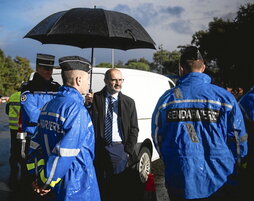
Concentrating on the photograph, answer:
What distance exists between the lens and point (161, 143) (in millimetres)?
2738

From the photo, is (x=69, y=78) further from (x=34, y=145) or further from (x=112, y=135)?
(x=112, y=135)

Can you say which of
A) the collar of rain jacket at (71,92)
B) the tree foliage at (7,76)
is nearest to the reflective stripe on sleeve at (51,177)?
the collar of rain jacket at (71,92)

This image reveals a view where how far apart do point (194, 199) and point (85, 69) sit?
4.88ft

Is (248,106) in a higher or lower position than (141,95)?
lower

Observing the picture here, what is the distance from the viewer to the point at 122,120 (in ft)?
13.2

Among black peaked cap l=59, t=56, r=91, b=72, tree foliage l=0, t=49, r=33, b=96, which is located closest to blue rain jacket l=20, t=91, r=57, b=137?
black peaked cap l=59, t=56, r=91, b=72

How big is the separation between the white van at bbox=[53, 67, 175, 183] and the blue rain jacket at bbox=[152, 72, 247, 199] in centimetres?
294

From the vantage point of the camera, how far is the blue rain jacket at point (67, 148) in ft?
6.84

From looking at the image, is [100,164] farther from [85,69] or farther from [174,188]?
[85,69]

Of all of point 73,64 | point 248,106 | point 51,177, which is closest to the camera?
point 51,177

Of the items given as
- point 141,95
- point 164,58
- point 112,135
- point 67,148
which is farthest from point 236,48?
point 164,58

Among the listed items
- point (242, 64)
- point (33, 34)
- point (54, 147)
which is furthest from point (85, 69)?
point (242, 64)

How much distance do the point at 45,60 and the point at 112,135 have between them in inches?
58.0

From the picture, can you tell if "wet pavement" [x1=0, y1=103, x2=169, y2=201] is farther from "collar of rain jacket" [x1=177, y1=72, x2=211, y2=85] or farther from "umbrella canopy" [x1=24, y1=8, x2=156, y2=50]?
"collar of rain jacket" [x1=177, y1=72, x2=211, y2=85]
